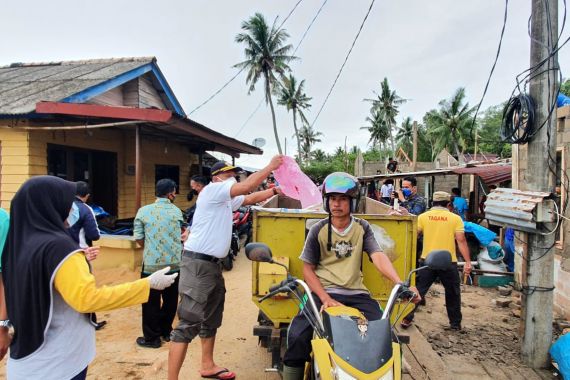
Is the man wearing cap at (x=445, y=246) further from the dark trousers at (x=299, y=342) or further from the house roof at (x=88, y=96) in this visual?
the house roof at (x=88, y=96)

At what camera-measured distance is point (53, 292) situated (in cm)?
171

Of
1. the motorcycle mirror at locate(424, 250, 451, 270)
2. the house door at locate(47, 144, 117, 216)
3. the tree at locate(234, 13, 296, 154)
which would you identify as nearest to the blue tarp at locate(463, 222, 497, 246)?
the motorcycle mirror at locate(424, 250, 451, 270)

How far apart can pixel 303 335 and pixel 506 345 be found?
11.6 feet

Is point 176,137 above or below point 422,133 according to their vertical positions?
below

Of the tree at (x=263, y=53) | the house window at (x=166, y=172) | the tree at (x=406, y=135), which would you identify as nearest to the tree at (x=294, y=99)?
the tree at (x=263, y=53)

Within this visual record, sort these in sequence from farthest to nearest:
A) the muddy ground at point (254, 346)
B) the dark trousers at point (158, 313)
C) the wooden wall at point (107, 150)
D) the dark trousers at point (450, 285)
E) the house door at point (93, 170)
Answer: the house door at point (93, 170)
the wooden wall at point (107, 150)
the dark trousers at point (450, 285)
the dark trousers at point (158, 313)
the muddy ground at point (254, 346)

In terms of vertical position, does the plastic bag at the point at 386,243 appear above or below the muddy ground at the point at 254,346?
above

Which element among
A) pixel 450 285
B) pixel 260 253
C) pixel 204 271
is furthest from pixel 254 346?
pixel 450 285

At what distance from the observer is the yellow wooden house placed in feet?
21.5

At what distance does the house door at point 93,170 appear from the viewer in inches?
293

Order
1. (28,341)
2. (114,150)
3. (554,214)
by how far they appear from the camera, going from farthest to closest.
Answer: (114,150)
(554,214)
(28,341)

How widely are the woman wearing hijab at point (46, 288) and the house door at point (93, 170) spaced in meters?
6.52

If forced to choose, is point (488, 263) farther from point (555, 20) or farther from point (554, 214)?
point (555, 20)

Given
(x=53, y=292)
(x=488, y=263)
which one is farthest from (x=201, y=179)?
(x=488, y=263)
